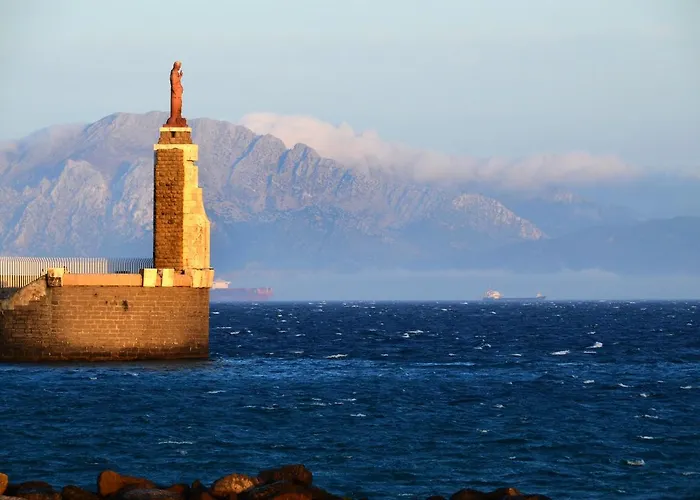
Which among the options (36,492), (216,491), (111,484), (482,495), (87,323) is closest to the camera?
(36,492)

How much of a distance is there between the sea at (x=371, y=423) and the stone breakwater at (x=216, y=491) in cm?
346

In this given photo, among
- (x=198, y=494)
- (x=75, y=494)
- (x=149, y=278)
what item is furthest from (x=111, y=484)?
(x=149, y=278)

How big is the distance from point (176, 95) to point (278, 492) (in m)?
34.7

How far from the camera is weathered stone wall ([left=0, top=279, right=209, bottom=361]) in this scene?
5253 centimetres

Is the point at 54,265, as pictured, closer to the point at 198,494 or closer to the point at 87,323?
the point at 87,323

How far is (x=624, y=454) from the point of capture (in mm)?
35312

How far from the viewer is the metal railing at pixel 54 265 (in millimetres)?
55094

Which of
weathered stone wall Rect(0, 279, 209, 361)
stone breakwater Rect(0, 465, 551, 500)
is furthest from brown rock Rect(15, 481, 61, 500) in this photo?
weathered stone wall Rect(0, 279, 209, 361)

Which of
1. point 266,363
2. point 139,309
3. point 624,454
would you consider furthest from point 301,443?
point 266,363

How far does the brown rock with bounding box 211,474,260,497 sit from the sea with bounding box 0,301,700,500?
4229 mm

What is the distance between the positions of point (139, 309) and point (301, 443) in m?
18.0

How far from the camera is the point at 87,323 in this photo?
52.6 metres

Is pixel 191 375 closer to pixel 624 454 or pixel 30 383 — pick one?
pixel 30 383

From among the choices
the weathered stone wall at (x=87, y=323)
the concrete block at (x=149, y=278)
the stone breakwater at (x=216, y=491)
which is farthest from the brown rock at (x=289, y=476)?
the concrete block at (x=149, y=278)
